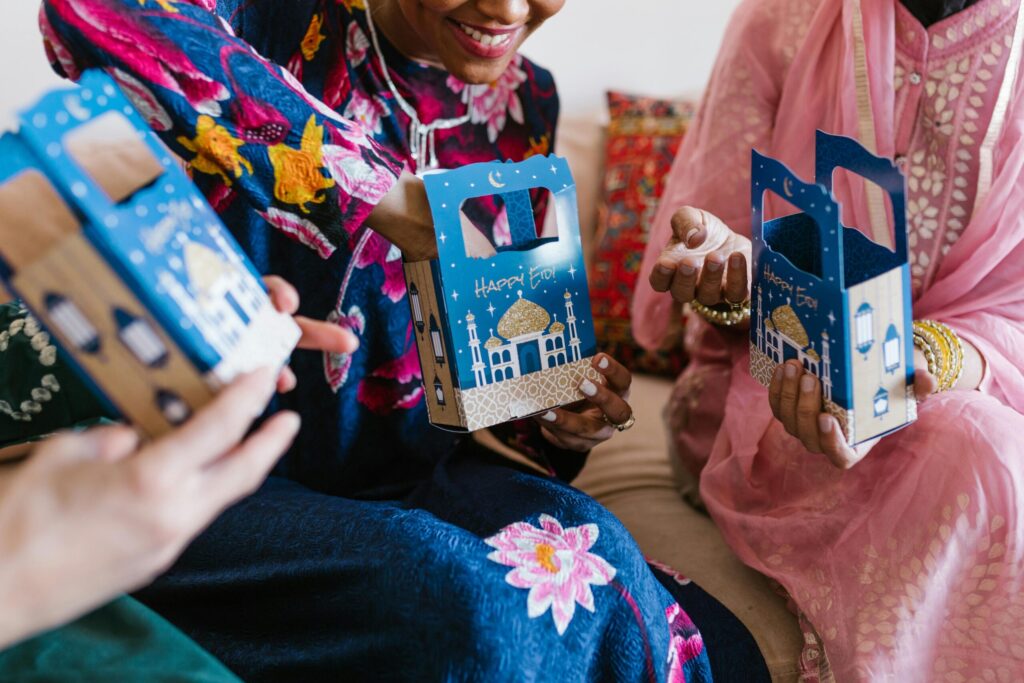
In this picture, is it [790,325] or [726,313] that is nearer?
[790,325]

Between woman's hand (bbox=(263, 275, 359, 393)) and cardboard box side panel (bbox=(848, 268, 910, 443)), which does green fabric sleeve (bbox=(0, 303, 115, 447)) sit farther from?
cardboard box side panel (bbox=(848, 268, 910, 443))

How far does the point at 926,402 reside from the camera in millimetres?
901

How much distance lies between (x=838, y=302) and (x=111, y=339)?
0.53 meters

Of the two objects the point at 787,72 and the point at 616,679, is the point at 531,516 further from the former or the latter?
the point at 787,72

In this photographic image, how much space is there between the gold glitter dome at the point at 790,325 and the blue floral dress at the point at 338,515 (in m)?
0.24

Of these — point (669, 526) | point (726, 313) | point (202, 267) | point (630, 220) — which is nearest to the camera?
point (202, 267)

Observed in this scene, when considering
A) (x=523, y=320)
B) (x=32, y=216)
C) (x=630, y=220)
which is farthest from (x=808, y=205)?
(x=630, y=220)

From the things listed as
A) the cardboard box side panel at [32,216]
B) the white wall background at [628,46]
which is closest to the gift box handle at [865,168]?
the cardboard box side panel at [32,216]

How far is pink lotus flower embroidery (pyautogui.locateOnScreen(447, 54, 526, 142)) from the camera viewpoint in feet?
3.52

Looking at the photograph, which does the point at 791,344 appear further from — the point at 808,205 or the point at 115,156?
the point at 115,156

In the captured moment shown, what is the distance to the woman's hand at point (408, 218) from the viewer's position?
2.60ft

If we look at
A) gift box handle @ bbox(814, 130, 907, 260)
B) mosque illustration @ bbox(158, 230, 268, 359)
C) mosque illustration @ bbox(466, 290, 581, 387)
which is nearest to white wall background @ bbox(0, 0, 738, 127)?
gift box handle @ bbox(814, 130, 907, 260)

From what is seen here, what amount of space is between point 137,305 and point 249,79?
10.5 inches

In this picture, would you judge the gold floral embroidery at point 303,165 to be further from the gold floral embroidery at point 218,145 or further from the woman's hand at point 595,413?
the woman's hand at point 595,413
